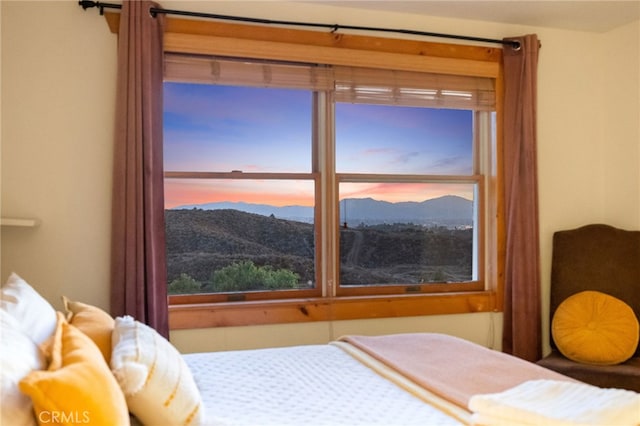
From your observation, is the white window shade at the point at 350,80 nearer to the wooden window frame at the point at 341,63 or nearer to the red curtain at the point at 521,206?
the wooden window frame at the point at 341,63

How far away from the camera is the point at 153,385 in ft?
4.67

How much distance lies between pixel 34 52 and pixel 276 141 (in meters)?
1.35

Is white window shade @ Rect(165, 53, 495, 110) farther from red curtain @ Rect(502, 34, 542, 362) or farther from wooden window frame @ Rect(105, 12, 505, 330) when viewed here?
red curtain @ Rect(502, 34, 542, 362)

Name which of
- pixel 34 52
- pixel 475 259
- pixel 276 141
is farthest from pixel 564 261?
pixel 34 52

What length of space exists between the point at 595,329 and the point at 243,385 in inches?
85.7

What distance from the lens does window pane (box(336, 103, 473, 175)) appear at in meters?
3.42

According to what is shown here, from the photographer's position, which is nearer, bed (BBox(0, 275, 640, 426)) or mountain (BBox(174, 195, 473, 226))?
bed (BBox(0, 275, 640, 426))

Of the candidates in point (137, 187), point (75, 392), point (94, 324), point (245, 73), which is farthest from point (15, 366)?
point (245, 73)

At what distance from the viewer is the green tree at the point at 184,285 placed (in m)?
3.12

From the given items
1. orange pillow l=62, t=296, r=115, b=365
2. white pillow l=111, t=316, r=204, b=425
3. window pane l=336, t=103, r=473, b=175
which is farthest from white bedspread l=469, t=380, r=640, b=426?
window pane l=336, t=103, r=473, b=175

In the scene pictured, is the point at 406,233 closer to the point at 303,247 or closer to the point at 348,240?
the point at 348,240

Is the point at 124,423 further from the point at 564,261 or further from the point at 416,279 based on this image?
the point at 564,261

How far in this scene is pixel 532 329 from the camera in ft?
11.3

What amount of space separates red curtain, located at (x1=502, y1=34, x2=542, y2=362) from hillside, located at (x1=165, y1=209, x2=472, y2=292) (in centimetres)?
33
